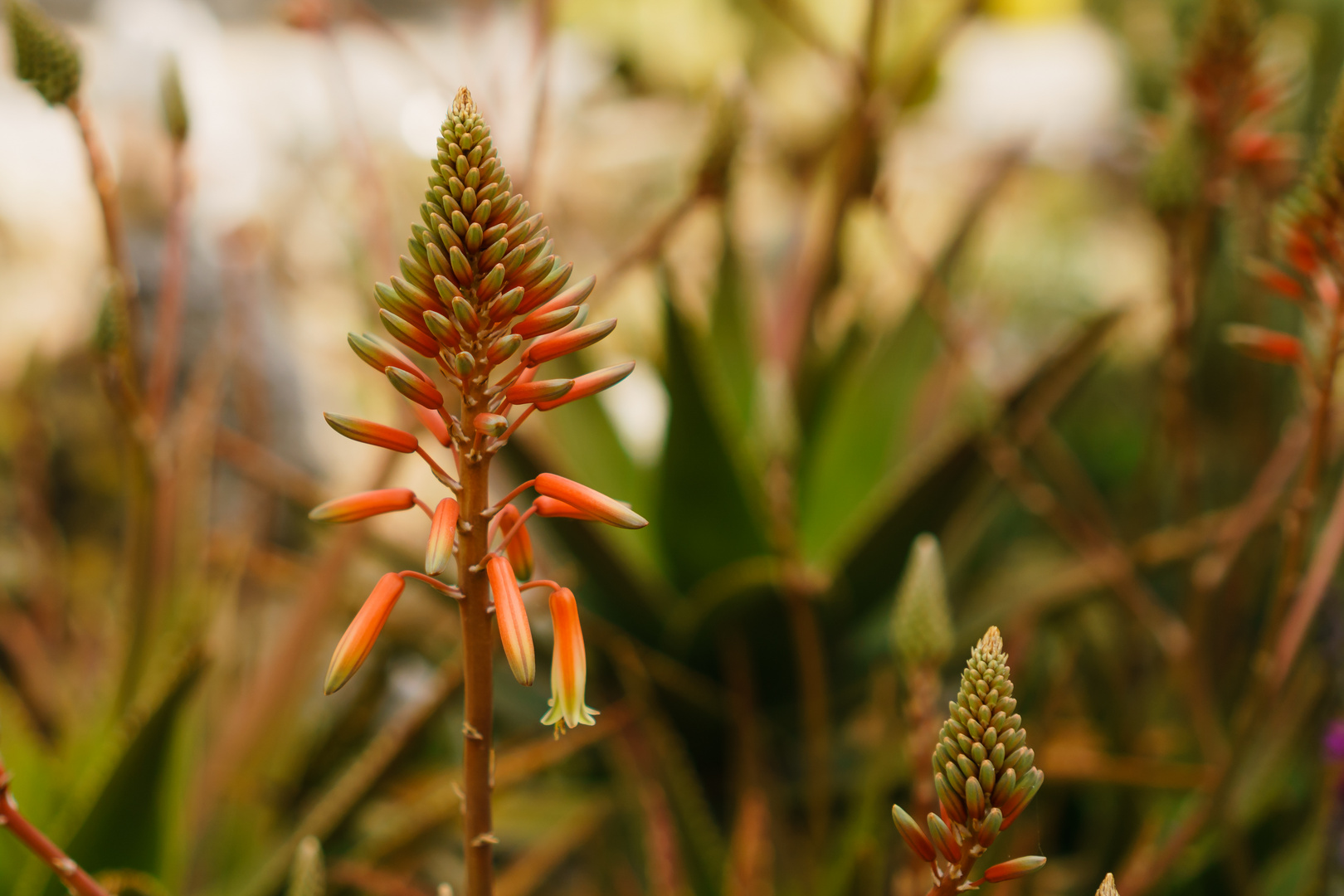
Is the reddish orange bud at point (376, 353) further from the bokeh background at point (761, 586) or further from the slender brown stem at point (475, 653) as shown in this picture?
the bokeh background at point (761, 586)

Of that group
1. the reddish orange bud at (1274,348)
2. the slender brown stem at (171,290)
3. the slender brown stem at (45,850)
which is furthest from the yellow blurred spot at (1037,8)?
the slender brown stem at (45,850)

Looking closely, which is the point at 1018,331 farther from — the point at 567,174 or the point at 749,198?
the point at 567,174

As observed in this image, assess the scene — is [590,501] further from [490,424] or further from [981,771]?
[981,771]

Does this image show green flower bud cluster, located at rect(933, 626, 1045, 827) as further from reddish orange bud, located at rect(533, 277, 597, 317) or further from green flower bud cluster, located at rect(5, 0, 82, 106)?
green flower bud cluster, located at rect(5, 0, 82, 106)

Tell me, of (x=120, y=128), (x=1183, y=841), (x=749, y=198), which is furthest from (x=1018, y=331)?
(x=120, y=128)

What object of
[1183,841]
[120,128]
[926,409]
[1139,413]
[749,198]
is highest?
[120,128]

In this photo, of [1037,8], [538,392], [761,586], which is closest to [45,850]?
[538,392]
